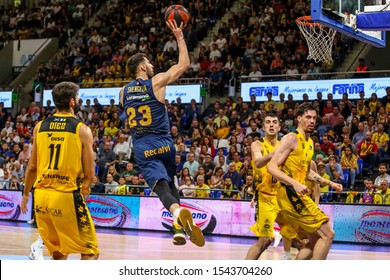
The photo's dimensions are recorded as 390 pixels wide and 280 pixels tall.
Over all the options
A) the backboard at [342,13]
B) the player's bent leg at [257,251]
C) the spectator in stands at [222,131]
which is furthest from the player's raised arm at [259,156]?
the spectator in stands at [222,131]

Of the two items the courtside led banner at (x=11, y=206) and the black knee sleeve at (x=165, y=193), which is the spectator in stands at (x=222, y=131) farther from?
the black knee sleeve at (x=165, y=193)

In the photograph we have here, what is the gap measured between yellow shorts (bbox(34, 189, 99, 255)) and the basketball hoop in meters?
9.00

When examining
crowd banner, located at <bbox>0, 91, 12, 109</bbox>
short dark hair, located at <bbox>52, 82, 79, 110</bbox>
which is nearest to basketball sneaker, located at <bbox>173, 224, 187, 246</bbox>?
short dark hair, located at <bbox>52, 82, 79, 110</bbox>

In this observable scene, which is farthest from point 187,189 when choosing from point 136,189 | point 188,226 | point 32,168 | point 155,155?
point 32,168

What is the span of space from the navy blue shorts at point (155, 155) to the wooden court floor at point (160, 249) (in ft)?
10.5

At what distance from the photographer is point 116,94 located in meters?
25.5

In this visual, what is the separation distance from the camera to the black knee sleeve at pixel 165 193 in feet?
28.1

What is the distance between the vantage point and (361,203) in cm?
1634

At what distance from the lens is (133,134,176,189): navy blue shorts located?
882 cm

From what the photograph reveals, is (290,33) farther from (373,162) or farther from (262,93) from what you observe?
Result: (373,162)

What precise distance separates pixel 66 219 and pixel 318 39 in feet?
31.3

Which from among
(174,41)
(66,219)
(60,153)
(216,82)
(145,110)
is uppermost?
(174,41)

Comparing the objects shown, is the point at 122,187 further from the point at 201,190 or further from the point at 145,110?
the point at 145,110

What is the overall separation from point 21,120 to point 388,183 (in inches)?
557
